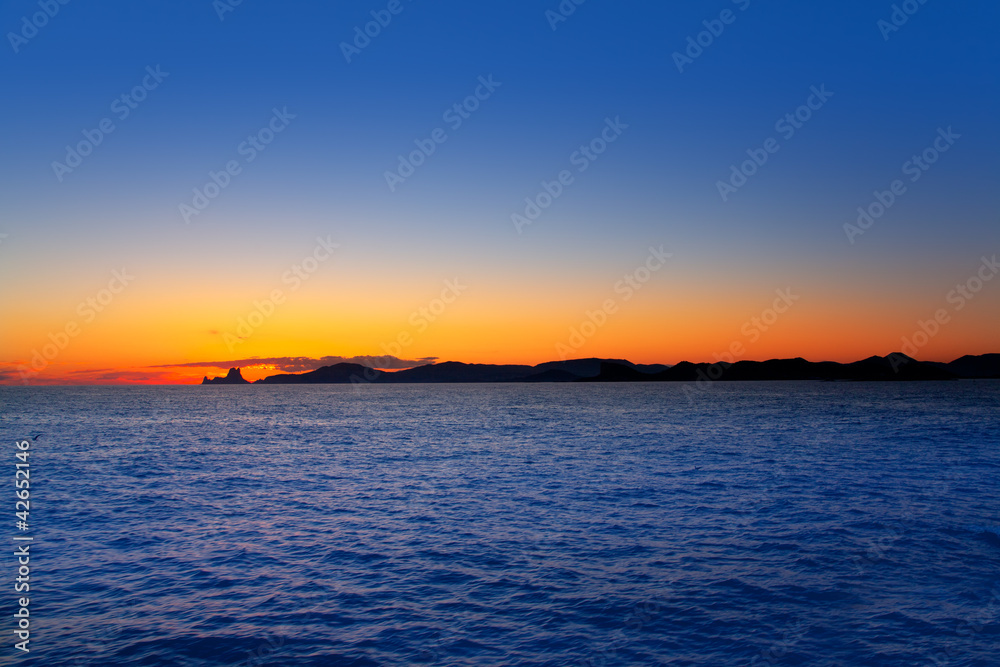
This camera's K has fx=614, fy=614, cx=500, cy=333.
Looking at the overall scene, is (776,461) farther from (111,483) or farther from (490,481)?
(111,483)

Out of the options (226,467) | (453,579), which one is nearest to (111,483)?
(226,467)

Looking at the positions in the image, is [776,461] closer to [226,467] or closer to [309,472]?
[309,472]

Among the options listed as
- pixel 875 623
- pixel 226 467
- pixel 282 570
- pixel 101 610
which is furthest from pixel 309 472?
pixel 875 623

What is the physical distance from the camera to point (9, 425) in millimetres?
85062

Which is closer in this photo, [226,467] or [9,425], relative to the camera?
[226,467]

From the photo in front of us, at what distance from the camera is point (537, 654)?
41.0ft

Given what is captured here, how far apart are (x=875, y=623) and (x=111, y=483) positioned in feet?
123

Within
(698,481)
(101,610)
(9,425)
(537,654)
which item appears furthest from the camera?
(9,425)

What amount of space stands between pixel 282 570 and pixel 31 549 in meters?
9.58

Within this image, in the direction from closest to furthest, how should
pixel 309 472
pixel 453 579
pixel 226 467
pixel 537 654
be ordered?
pixel 537 654 → pixel 453 579 → pixel 309 472 → pixel 226 467

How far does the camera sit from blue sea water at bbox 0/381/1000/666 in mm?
12992

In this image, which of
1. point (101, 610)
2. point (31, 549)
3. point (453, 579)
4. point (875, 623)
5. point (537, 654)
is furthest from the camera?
point (31, 549)

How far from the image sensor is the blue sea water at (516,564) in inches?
512

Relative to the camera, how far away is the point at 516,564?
728 inches
